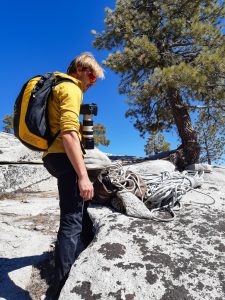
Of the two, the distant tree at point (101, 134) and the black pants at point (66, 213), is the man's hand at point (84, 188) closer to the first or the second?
the black pants at point (66, 213)

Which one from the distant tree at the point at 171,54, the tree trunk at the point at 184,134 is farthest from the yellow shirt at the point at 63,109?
the tree trunk at the point at 184,134

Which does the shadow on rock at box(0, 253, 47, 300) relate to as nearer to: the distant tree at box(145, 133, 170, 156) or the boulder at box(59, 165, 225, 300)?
the boulder at box(59, 165, 225, 300)

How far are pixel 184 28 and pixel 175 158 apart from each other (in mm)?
4095

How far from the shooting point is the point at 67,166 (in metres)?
2.18

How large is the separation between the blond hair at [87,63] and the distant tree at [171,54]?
19.3 ft

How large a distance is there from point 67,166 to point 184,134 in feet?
27.4

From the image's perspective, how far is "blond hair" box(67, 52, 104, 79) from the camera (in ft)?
7.75

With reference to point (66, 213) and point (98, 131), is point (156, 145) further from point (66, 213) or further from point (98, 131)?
point (66, 213)

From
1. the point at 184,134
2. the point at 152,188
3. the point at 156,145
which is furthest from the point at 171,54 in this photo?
the point at 156,145

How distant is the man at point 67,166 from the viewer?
202cm

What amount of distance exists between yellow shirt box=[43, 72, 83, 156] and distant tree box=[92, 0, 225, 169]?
20.5 feet

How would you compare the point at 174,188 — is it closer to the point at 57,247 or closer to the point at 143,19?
the point at 57,247

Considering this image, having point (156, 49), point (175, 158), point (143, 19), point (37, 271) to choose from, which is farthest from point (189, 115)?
point (37, 271)

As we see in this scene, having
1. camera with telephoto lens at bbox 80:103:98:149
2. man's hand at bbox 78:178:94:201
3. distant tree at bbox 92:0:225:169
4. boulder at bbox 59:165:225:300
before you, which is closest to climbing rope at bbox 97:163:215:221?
boulder at bbox 59:165:225:300
